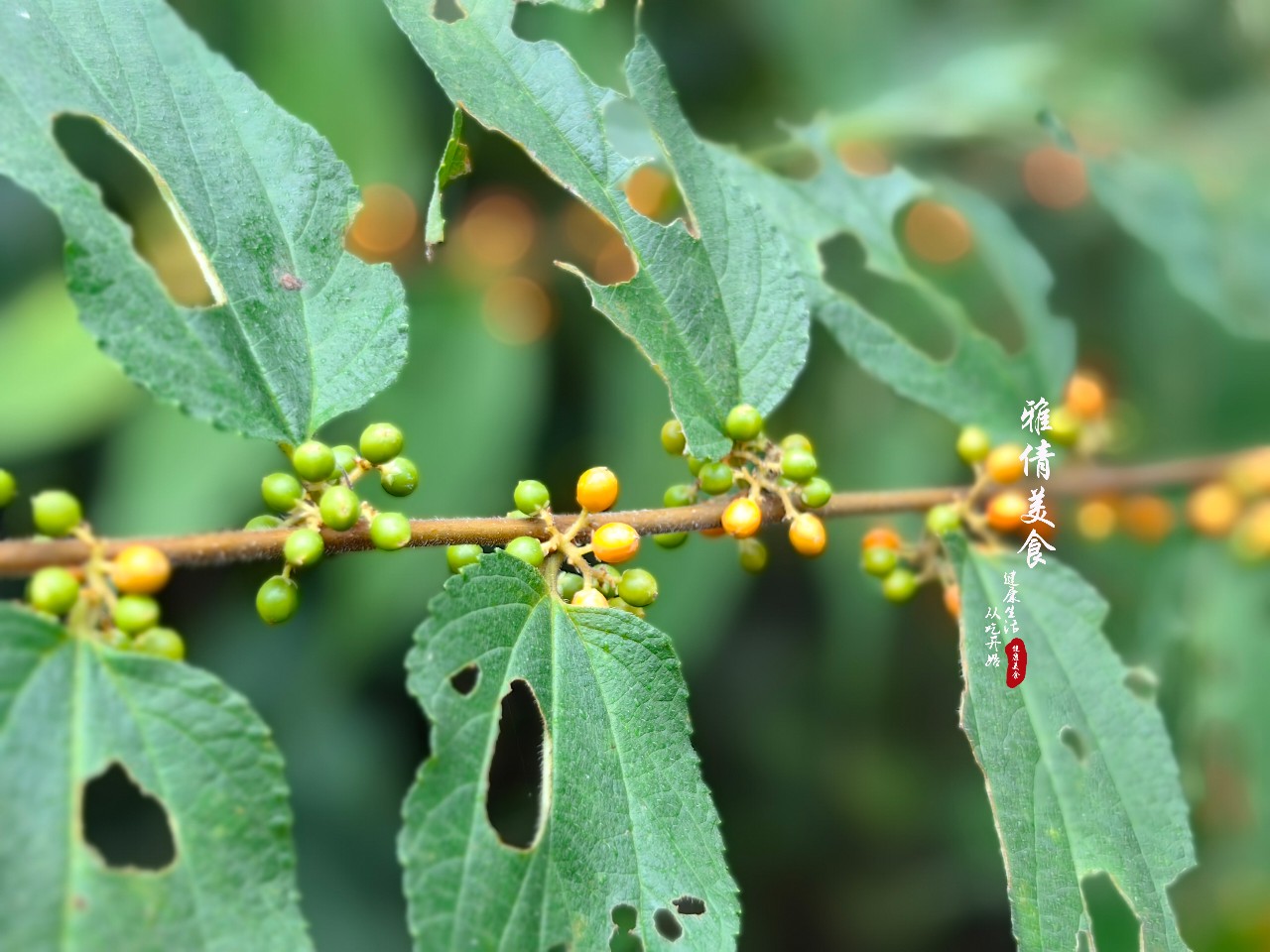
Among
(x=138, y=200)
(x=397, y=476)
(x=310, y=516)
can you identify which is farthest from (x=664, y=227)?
(x=138, y=200)

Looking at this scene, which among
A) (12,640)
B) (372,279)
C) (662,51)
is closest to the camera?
(12,640)

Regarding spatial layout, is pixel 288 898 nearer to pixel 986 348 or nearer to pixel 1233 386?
pixel 986 348

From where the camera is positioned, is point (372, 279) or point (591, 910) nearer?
point (591, 910)

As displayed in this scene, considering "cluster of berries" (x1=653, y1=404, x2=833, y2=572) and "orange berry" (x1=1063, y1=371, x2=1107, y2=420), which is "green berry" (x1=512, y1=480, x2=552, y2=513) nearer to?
"cluster of berries" (x1=653, y1=404, x2=833, y2=572)

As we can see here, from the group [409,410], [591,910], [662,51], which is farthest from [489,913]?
[662,51]

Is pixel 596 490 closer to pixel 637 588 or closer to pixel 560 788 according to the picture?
pixel 637 588

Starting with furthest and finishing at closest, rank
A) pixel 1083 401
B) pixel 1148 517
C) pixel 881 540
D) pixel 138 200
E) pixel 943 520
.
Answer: pixel 138 200, pixel 1148 517, pixel 1083 401, pixel 881 540, pixel 943 520

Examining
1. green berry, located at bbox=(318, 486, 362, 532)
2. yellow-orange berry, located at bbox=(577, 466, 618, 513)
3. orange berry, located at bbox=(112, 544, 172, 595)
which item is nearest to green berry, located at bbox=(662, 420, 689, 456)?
yellow-orange berry, located at bbox=(577, 466, 618, 513)
